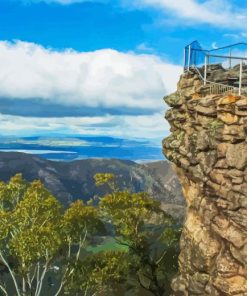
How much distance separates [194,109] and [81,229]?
16156 mm

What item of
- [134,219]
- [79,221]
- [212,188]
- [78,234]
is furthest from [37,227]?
[212,188]

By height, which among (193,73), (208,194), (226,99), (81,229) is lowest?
(81,229)

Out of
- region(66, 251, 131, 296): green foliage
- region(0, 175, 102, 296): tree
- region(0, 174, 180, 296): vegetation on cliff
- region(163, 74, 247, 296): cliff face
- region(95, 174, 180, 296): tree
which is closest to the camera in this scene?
region(163, 74, 247, 296): cliff face

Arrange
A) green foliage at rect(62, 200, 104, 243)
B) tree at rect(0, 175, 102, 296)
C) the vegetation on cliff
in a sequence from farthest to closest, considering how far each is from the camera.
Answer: green foliage at rect(62, 200, 104, 243) → the vegetation on cliff → tree at rect(0, 175, 102, 296)

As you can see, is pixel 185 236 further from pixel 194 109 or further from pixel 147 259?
pixel 194 109

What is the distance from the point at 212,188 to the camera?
3694cm

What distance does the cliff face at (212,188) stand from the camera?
3488cm

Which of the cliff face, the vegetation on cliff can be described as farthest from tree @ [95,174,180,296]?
the cliff face

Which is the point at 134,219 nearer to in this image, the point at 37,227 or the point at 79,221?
the point at 79,221

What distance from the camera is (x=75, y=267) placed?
137ft

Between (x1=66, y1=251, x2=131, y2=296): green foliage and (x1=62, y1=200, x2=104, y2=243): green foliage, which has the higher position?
(x1=62, y1=200, x2=104, y2=243): green foliage

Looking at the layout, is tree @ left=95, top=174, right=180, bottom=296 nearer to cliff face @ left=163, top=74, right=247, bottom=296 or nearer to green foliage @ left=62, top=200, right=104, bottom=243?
green foliage @ left=62, top=200, right=104, bottom=243

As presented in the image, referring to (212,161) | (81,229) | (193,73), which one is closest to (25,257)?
(81,229)

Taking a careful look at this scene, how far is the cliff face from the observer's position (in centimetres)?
3488
